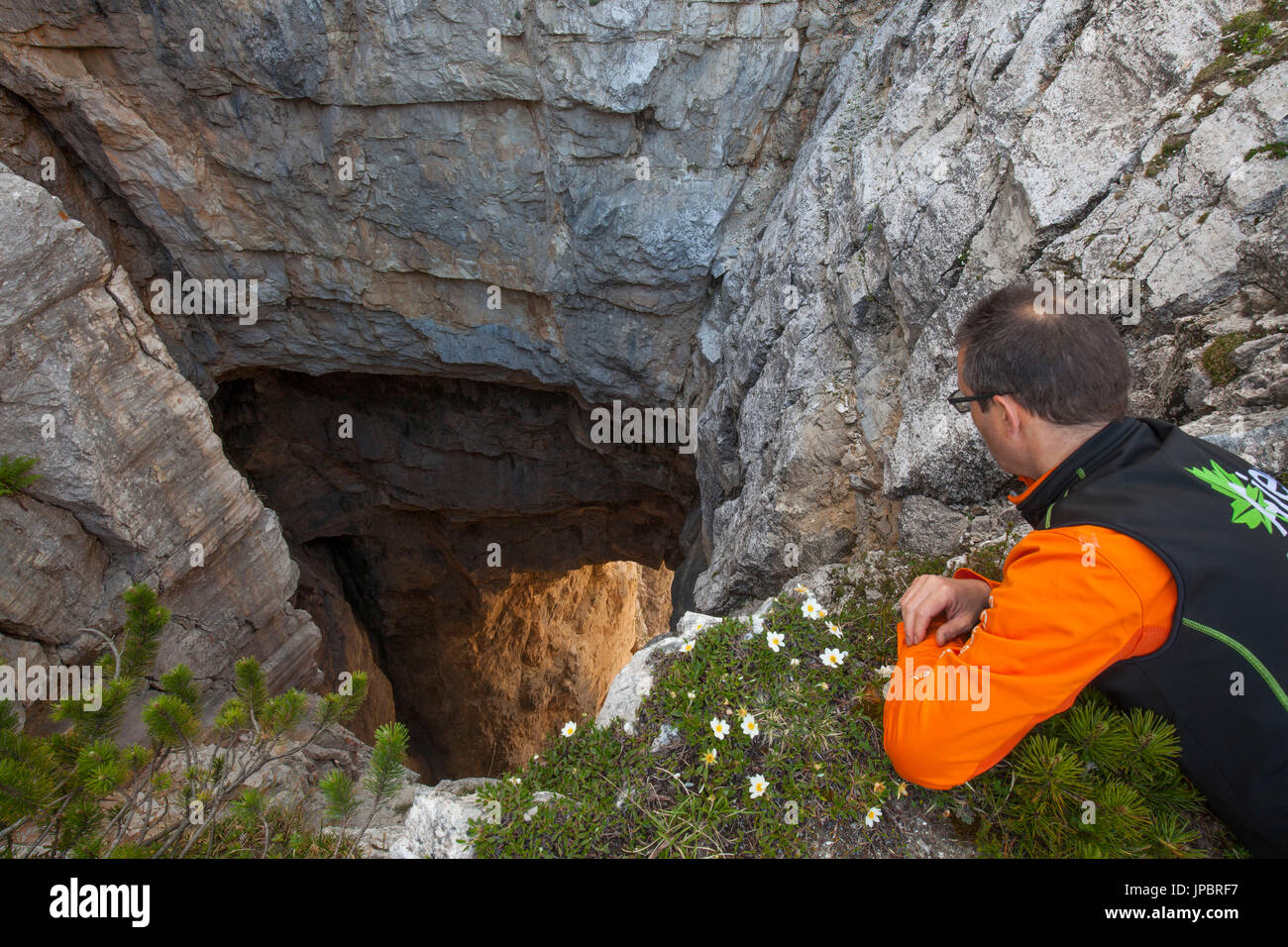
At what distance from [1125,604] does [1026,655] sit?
271 millimetres

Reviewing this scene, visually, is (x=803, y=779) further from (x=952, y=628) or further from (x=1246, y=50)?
(x=1246, y=50)

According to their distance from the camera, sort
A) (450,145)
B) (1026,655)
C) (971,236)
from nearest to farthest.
→ (1026,655) → (971,236) → (450,145)

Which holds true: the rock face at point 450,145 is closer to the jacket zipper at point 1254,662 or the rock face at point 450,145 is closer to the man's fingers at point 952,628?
the man's fingers at point 952,628

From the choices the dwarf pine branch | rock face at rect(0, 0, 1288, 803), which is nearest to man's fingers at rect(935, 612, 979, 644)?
rock face at rect(0, 0, 1288, 803)

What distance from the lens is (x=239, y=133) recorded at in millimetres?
8156

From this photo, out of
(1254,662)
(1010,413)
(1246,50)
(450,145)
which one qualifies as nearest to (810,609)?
(1010,413)

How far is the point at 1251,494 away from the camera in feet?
6.23

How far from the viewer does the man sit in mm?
1768

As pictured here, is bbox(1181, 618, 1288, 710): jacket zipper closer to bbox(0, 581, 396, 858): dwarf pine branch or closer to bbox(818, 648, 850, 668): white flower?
bbox(818, 648, 850, 668): white flower

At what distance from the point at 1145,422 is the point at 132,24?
989 centimetres

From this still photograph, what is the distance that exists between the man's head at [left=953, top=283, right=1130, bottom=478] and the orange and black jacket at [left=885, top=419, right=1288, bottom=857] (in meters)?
0.18

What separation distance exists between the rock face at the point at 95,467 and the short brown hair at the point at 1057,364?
617 cm

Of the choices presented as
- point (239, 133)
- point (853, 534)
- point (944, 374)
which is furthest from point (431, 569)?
point (944, 374)

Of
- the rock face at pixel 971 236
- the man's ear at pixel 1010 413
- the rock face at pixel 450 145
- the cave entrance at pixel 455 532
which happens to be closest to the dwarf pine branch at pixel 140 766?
the man's ear at pixel 1010 413
